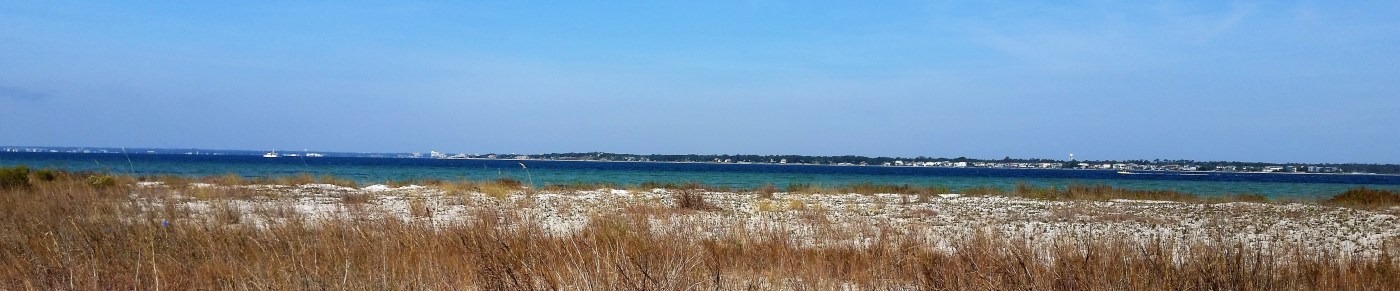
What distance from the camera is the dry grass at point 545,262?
4816 mm

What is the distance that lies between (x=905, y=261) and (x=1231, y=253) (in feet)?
7.78

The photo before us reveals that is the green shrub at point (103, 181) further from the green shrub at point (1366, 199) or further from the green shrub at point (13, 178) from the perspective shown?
the green shrub at point (1366, 199)

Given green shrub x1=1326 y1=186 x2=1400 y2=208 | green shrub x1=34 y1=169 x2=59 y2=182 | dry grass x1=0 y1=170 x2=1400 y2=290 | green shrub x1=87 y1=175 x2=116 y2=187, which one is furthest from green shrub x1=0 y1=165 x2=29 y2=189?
green shrub x1=1326 y1=186 x2=1400 y2=208

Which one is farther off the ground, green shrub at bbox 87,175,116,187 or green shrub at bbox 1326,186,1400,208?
green shrub at bbox 87,175,116,187

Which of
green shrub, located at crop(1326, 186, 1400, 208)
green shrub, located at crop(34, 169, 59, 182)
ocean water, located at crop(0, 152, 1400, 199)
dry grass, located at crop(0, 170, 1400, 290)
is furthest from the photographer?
ocean water, located at crop(0, 152, 1400, 199)

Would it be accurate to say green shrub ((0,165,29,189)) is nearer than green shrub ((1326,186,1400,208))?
Answer: Yes

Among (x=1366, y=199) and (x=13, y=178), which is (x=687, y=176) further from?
(x=13, y=178)

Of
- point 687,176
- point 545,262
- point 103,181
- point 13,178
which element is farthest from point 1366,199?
point 687,176

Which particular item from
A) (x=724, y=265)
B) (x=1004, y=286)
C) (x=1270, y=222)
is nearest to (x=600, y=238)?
(x=724, y=265)

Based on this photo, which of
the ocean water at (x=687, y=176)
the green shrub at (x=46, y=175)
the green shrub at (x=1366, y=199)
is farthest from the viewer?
the ocean water at (x=687, y=176)

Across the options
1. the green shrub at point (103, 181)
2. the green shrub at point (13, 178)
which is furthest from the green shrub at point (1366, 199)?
the green shrub at point (13, 178)

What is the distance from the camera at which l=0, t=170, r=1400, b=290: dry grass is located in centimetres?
482

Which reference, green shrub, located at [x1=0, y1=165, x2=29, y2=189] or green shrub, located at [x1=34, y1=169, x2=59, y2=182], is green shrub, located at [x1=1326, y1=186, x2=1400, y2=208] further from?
green shrub, located at [x1=34, y1=169, x2=59, y2=182]

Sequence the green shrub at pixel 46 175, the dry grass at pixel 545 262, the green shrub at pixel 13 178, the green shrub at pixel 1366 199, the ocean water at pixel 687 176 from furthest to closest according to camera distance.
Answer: the ocean water at pixel 687 176 < the green shrub at pixel 1366 199 < the green shrub at pixel 46 175 < the green shrub at pixel 13 178 < the dry grass at pixel 545 262
